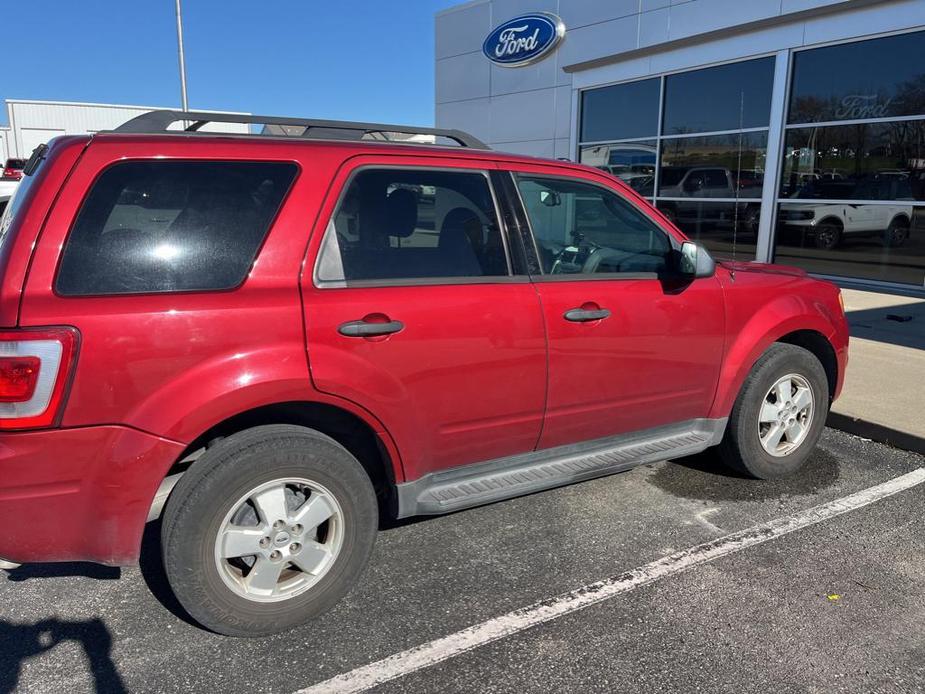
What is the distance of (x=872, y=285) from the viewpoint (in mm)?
10594

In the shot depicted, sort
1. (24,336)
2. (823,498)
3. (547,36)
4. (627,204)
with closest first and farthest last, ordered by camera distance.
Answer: (24,336), (627,204), (823,498), (547,36)

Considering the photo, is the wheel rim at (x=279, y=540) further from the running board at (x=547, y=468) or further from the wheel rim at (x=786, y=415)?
the wheel rim at (x=786, y=415)

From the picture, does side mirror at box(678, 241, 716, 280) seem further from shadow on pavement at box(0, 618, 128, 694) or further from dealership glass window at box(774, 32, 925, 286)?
dealership glass window at box(774, 32, 925, 286)

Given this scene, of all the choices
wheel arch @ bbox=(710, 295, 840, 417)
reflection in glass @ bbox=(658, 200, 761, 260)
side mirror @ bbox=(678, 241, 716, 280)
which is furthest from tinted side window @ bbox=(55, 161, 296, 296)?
reflection in glass @ bbox=(658, 200, 761, 260)

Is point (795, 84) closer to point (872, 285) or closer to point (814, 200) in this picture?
point (814, 200)

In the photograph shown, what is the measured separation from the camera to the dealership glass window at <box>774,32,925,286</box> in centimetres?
1012

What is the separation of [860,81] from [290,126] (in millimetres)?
10425

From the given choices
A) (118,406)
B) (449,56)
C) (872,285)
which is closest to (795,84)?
(872,285)

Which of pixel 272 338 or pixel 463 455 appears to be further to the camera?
pixel 463 455

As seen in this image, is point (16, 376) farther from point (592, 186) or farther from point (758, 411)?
point (758, 411)

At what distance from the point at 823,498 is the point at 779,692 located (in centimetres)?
181

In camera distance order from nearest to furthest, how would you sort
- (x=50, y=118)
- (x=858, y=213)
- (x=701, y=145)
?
1. (x=858, y=213)
2. (x=701, y=145)
3. (x=50, y=118)

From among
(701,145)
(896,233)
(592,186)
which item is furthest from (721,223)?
(592,186)

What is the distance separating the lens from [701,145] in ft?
41.9
